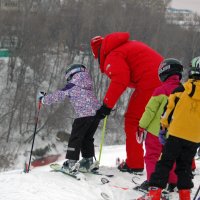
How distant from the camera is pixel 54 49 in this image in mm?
34094

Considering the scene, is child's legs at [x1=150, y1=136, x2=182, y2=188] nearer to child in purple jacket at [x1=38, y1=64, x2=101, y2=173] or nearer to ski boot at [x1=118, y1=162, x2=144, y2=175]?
child in purple jacket at [x1=38, y1=64, x2=101, y2=173]

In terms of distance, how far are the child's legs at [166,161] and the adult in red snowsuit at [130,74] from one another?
1.02 meters

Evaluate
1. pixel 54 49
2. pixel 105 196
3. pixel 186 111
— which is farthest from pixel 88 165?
pixel 54 49

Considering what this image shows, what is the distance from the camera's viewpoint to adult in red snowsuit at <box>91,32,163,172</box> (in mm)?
4602

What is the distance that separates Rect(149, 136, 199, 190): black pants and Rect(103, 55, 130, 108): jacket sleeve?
3.26 feet

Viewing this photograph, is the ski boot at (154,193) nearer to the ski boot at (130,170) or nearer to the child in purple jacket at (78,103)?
the child in purple jacket at (78,103)

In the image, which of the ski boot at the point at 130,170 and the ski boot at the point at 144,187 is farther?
the ski boot at the point at 130,170

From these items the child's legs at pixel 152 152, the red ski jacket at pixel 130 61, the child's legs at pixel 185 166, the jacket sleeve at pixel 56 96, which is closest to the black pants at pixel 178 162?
the child's legs at pixel 185 166

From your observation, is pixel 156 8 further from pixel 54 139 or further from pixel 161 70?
pixel 161 70

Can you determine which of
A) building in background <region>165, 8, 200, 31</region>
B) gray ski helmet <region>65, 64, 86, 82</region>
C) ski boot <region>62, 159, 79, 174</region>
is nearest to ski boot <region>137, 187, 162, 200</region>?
ski boot <region>62, 159, 79, 174</region>

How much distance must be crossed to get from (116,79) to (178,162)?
1232 mm

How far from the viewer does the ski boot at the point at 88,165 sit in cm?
486

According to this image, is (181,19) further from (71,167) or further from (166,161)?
(166,161)

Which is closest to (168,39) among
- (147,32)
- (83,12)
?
(147,32)
